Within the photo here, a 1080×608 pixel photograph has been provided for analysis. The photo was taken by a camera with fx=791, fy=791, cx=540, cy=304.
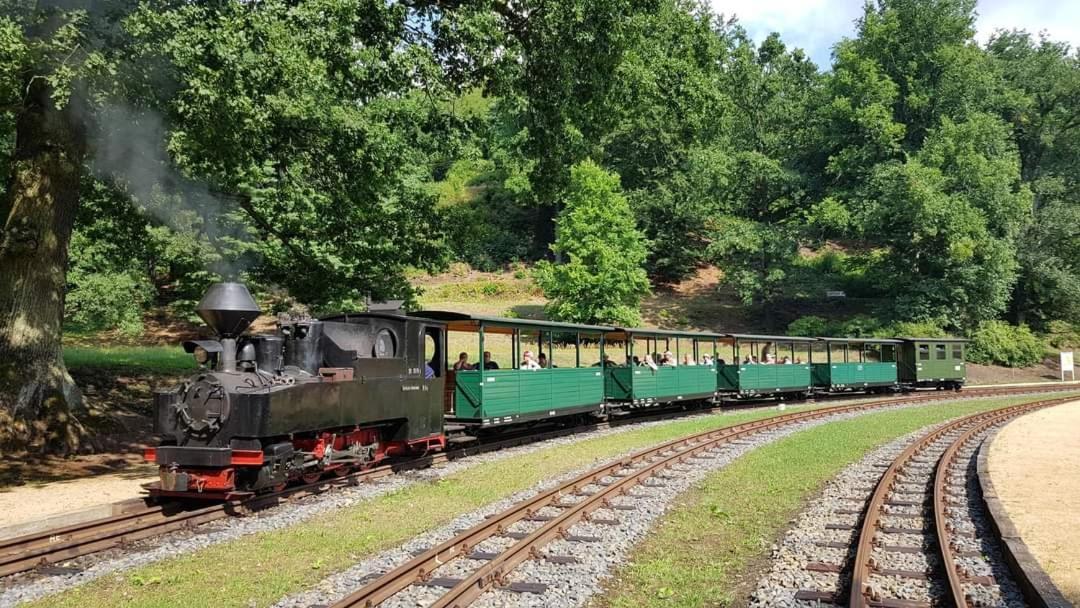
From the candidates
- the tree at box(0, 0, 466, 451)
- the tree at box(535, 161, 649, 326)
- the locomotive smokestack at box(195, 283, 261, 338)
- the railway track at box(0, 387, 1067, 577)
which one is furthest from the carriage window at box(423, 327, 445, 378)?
the tree at box(535, 161, 649, 326)

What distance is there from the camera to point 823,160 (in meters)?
52.8

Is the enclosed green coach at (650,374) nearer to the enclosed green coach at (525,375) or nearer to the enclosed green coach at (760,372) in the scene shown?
the enclosed green coach at (525,375)

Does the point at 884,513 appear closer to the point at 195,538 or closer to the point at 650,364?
the point at 195,538

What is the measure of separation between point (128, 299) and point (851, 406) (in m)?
28.0

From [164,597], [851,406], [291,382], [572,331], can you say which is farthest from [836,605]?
[851,406]

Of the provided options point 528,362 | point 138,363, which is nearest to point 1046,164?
point 528,362

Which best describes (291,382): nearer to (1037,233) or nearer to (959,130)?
(959,130)

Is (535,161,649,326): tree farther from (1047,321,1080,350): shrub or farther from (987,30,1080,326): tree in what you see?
(1047,321,1080,350): shrub

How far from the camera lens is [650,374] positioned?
70.1 feet

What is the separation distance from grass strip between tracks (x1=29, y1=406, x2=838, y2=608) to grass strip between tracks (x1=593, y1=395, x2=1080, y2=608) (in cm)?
248

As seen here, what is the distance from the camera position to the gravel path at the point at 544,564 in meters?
6.29

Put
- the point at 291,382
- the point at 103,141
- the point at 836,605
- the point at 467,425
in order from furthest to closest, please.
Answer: the point at 467,425, the point at 103,141, the point at 291,382, the point at 836,605

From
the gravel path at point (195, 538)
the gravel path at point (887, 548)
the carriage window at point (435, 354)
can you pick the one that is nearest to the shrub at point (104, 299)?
the carriage window at point (435, 354)

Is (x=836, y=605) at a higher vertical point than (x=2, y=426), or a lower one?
lower
